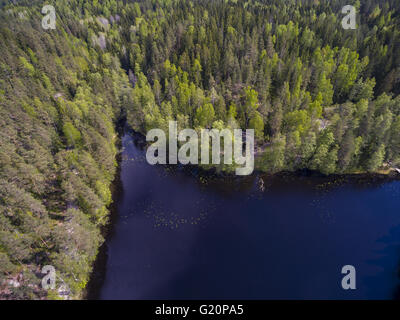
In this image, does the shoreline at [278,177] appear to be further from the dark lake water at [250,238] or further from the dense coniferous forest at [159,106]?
the dense coniferous forest at [159,106]

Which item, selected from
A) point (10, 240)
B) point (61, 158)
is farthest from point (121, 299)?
point (61, 158)

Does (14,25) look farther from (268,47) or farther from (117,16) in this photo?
(268,47)

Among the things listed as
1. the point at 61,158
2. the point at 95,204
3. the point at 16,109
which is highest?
the point at 16,109

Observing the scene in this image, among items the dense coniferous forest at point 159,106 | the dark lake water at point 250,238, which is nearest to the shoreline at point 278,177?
the dark lake water at point 250,238

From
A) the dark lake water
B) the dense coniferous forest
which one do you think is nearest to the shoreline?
the dark lake water

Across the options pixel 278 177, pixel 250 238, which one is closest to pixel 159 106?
pixel 278 177

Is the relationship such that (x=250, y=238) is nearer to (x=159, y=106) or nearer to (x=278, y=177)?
(x=278, y=177)
